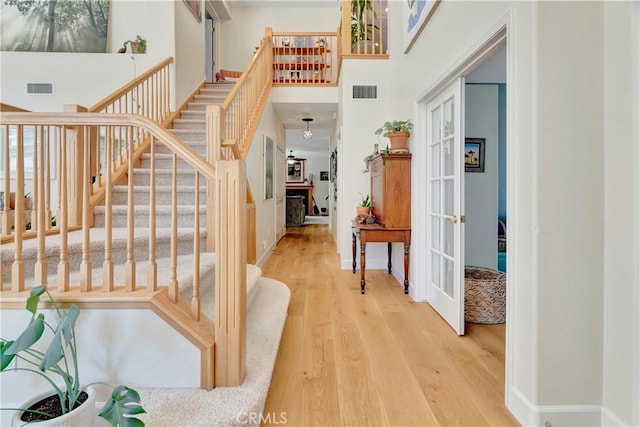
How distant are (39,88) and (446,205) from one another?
17.3 ft

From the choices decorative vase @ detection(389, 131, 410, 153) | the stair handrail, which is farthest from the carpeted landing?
decorative vase @ detection(389, 131, 410, 153)

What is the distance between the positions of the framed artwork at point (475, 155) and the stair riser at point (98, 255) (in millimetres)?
2737

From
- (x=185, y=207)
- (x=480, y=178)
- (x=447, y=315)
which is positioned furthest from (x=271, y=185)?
(x=447, y=315)

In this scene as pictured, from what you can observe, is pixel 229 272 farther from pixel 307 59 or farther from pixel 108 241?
pixel 307 59

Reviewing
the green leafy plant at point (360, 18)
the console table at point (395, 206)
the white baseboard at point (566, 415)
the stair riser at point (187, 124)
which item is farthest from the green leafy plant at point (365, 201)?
the white baseboard at point (566, 415)

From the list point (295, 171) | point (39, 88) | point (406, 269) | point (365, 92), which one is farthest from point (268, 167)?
point (295, 171)

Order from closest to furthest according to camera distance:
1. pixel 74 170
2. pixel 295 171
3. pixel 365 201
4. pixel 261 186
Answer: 1. pixel 74 170
2. pixel 365 201
3. pixel 261 186
4. pixel 295 171

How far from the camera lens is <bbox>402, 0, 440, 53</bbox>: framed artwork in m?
2.57

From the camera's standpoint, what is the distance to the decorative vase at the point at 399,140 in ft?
10.5

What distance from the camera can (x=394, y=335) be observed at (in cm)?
231

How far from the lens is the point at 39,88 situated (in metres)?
4.12

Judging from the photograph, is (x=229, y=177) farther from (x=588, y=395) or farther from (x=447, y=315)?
(x=447, y=315)

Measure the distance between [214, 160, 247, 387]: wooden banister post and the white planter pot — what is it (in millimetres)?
473

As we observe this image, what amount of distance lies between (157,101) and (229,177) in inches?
131
